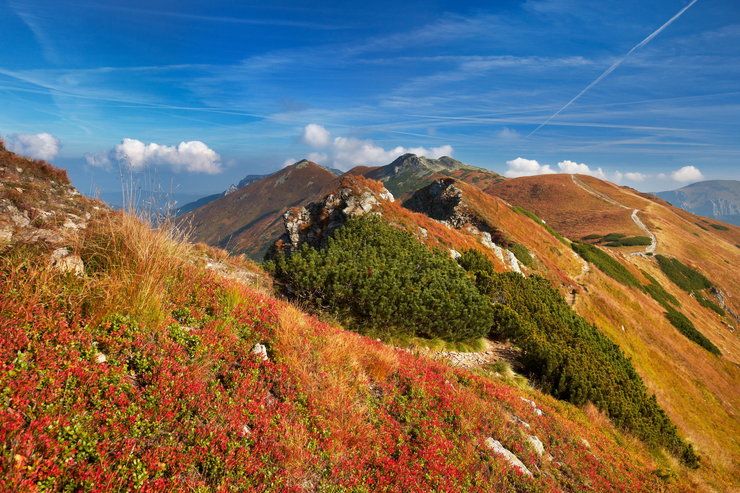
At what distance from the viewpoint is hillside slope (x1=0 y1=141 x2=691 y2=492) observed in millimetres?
3889

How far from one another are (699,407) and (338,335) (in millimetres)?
30204

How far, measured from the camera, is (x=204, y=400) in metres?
4.96

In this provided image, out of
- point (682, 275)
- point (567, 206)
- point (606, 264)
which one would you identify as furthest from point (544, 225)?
point (567, 206)

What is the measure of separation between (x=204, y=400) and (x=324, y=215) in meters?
21.4

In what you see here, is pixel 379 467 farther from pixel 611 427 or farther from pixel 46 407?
pixel 611 427

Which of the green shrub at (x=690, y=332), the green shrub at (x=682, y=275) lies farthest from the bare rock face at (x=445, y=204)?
the green shrub at (x=682, y=275)

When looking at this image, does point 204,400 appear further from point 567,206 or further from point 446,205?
point 567,206

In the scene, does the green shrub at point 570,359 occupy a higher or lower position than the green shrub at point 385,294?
lower

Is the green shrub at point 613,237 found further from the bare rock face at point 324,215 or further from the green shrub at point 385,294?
the green shrub at point 385,294

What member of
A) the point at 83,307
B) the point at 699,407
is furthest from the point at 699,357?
the point at 83,307

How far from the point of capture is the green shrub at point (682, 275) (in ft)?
212

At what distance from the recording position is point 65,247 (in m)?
6.44

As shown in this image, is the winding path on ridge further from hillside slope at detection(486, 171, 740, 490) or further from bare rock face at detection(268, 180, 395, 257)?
bare rock face at detection(268, 180, 395, 257)

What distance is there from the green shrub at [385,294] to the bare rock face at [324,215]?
7.04 metres
